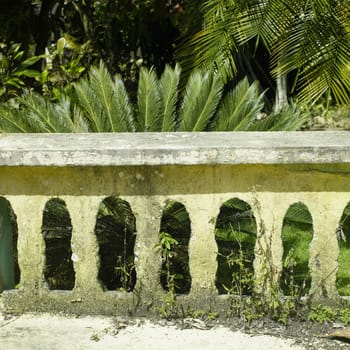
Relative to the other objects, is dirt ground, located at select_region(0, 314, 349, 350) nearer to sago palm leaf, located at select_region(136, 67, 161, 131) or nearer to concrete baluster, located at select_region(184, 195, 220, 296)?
concrete baluster, located at select_region(184, 195, 220, 296)

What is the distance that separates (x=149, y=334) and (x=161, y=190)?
2.13ft

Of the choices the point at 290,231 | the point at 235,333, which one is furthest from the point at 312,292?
the point at 290,231

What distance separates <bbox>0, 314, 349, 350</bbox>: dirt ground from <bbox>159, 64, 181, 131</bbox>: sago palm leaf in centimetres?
179

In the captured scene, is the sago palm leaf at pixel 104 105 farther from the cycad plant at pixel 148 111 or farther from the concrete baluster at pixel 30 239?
the concrete baluster at pixel 30 239

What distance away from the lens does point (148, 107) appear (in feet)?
17.4

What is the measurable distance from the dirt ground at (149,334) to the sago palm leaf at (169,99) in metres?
1.79

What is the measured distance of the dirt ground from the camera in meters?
3.59

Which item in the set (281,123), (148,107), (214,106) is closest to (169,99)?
(148,107)

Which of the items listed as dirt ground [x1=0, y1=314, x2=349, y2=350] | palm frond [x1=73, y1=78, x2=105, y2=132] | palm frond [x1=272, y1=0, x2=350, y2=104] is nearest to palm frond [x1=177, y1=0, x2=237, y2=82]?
palm frond [x1=272, y1=0, x2=350, y2=104]

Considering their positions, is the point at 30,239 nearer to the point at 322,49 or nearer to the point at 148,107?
the point at 148,107

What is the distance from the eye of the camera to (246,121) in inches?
208

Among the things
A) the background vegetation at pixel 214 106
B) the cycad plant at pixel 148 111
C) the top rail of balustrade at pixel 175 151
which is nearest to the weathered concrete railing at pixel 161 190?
the top rail of balustrade at pixel 175 151

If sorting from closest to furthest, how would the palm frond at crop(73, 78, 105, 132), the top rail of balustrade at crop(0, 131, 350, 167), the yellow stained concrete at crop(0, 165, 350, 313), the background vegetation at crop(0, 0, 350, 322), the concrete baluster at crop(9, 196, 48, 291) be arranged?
the top rail of balustrade at crop(0, 131, 350, 167), the yellow stained concrete at crop(0, 165, 350, 313), the concrete baluster at crop(9, 196, 48, 291), the background vegetation at crop(0, 0, 350, 322), the palm frond at crop(73, 78, 105, 132)

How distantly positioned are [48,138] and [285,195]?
3.65ft
